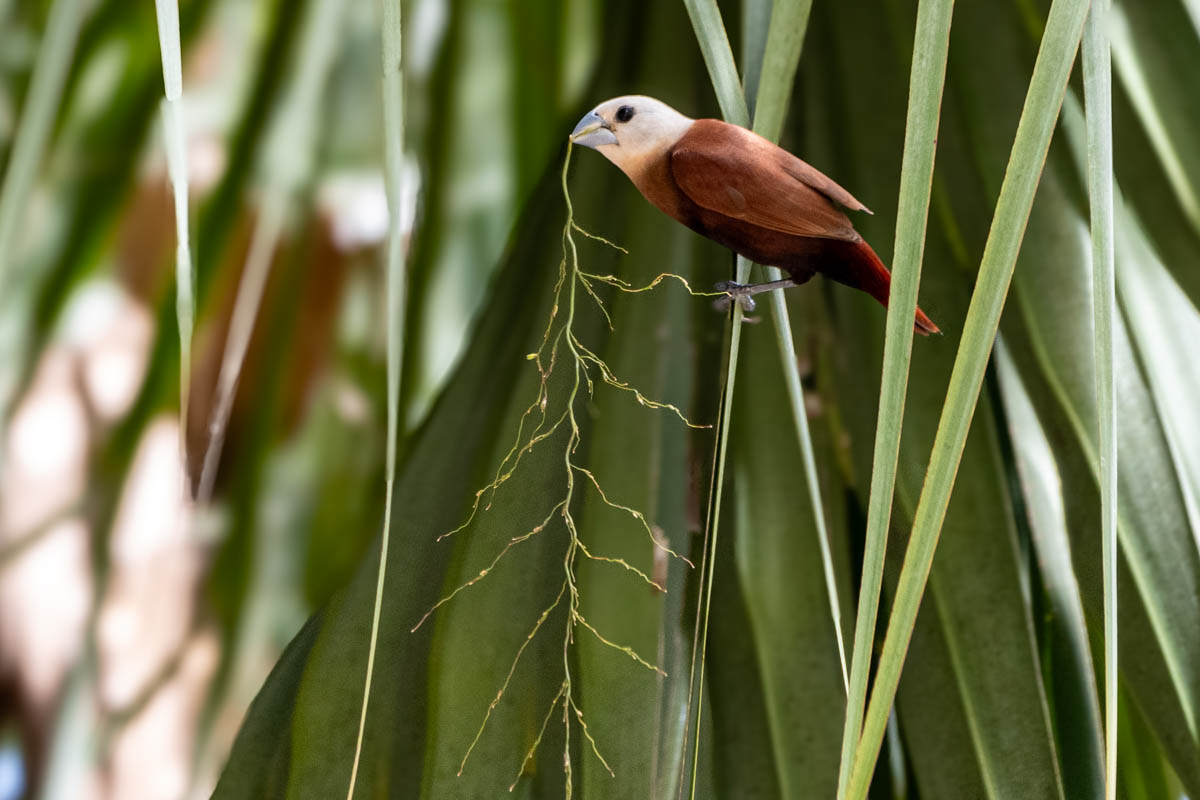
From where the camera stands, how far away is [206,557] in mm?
273

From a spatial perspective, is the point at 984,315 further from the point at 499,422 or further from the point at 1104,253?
the point at 499,422

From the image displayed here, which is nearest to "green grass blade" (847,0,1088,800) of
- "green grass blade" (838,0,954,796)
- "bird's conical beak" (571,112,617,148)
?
"green grass blade" (838,0,954,796)

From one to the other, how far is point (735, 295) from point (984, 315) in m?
0.07

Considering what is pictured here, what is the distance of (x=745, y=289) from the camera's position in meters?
0.24

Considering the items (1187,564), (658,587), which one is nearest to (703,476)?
(658,587)

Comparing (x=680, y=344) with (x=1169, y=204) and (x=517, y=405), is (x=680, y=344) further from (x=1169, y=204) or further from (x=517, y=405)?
(x=1169, y=204)

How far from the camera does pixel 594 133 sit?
0.79 feet

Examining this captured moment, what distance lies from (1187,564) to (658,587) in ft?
0.54

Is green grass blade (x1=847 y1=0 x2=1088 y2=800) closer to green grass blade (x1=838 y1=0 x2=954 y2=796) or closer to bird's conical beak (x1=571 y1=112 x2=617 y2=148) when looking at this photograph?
green grass blade (x1=838 y1=0 x2=954 y2=796)

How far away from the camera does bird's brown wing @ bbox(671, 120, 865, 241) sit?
22 cm

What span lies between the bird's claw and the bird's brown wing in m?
0.02

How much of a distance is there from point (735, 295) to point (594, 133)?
0.21 feet

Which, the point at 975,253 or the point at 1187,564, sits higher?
→ the point at 975,253

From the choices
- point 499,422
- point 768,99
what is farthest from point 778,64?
point 499,422
